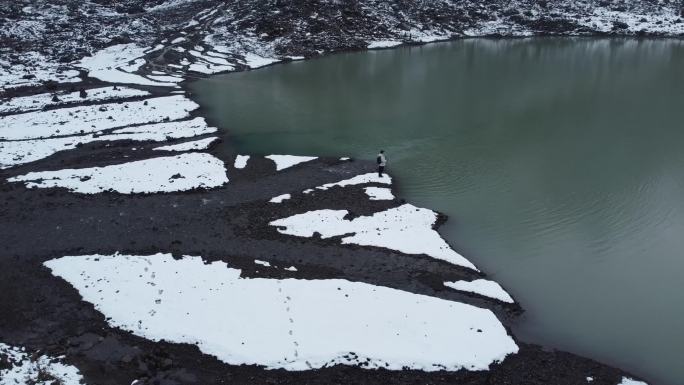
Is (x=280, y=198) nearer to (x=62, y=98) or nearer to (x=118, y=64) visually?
(x=62, y=98)

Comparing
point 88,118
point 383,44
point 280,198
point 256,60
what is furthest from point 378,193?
point 383,44

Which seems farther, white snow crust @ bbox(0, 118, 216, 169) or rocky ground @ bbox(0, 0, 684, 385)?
white snow crust @ bbox(0, 118, 216, 169)

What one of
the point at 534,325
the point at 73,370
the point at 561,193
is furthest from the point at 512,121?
the point at 73,370

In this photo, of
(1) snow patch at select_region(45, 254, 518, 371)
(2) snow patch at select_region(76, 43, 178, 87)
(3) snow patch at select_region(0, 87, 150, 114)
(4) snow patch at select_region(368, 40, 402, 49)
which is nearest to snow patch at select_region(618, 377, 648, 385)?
(1) snow patch at select_region(45, 254, 518, 371)

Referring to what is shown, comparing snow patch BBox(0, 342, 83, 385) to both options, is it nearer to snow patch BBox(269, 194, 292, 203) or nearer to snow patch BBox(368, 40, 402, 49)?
snow patch BBox(269, 194, 292, 203)

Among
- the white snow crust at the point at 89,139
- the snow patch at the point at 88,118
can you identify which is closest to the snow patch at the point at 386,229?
the white snow crust at the point at 89,139
